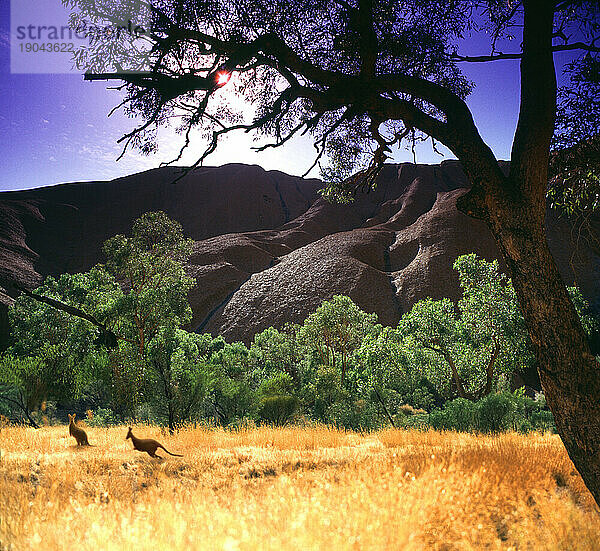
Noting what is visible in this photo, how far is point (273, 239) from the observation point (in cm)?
8269

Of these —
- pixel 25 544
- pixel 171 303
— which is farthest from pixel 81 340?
pixel 25 544

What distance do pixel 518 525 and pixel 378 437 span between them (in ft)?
17.5

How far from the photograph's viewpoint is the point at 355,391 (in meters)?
22.3

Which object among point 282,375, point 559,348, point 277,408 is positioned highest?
point 559,348

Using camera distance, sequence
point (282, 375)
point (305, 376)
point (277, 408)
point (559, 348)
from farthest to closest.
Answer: point (305, 376) → point (282, 375) → point (277, 408) → point (559, 348)

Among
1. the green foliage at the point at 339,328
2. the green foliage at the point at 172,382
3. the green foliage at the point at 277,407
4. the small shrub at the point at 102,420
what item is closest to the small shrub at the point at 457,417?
the green foliage at the point at 277,407

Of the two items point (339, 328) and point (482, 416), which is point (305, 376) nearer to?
point (339, 328)

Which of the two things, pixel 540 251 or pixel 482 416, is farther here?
pixel 482 416

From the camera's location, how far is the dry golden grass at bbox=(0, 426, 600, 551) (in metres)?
3.19

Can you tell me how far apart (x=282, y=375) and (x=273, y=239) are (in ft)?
207

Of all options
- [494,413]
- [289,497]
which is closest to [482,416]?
[494,413]

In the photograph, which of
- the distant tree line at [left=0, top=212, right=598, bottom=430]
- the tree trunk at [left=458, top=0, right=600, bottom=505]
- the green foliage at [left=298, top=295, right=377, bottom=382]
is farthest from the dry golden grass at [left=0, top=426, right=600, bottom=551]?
the green foliage at [left=298, top=295, right=377, bottom=382]

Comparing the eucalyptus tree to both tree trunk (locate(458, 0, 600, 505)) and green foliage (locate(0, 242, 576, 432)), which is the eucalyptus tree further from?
green foliage (locate(0, 242, 576, 432))

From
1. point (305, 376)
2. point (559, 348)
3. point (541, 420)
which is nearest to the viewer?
point (559, 348)
